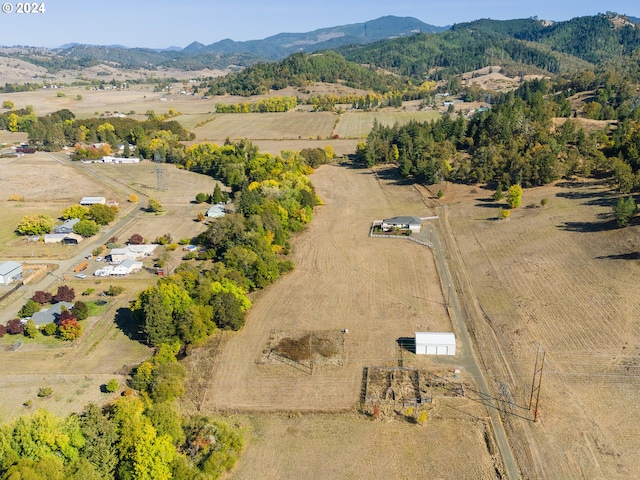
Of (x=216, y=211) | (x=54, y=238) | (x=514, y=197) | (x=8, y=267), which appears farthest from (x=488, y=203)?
(x=8, y=267)

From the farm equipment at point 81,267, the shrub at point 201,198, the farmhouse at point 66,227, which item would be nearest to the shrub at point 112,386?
the farm equipment at point 81,267

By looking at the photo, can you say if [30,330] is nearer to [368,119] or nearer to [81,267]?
[81,267]

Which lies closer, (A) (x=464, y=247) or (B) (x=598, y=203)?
(A) (x=464, y=247)

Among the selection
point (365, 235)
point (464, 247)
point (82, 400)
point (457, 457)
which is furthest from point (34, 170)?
point (457, 457)

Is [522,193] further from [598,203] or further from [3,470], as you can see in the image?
[3,470]

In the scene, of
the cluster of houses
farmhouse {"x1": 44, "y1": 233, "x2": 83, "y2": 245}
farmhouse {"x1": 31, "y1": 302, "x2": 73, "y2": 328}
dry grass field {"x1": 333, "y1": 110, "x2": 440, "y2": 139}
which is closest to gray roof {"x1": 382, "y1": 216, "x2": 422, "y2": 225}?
the cluster of houses
